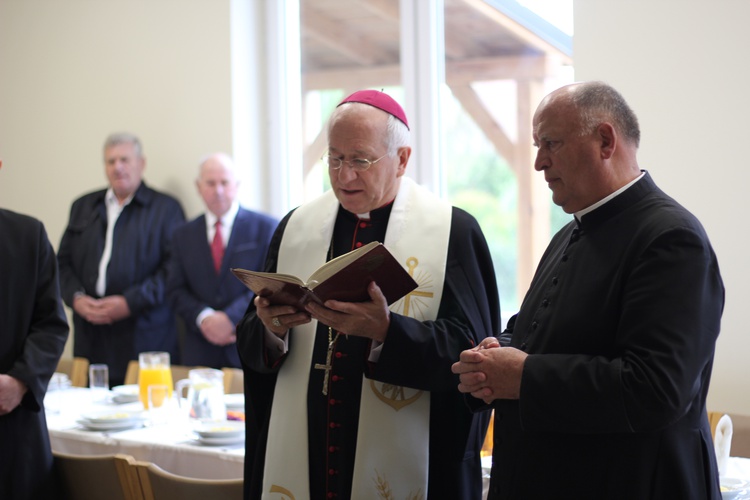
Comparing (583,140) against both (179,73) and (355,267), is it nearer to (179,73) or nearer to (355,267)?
(355,267)

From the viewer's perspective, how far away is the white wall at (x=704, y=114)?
436 cm

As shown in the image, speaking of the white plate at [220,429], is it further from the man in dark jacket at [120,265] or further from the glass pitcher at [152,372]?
the man in dark jacket at [120,265]

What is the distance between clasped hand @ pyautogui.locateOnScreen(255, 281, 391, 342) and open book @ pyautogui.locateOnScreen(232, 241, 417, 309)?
0.9 inches

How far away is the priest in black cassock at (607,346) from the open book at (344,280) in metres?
0.30

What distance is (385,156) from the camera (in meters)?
2.70

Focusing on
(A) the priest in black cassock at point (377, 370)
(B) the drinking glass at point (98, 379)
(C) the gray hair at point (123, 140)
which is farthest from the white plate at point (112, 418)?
(C) the gray hair at point (123, 140)

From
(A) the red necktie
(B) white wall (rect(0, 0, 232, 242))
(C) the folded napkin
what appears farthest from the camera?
(B) white wall (rect(0, 0, 232, 242))

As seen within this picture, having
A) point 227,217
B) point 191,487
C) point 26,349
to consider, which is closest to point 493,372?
point 191,487

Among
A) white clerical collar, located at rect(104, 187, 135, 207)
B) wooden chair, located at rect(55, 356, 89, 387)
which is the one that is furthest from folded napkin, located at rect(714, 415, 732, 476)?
white clerical collar, located at rect(104, 187, 135, 207)

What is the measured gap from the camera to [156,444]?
3572 millimetres

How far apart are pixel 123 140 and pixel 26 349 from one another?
3.54 m

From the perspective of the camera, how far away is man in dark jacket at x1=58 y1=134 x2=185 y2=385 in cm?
625

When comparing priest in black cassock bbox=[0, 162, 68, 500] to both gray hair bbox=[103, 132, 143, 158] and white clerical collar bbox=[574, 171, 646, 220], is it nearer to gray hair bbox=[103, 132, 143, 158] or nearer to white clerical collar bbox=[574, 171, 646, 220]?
white clerical collar bbox=[574, 171, 646, 220]

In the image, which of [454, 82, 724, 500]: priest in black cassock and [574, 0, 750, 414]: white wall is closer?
[454, 82, 724, 500]: priest in black cassock
